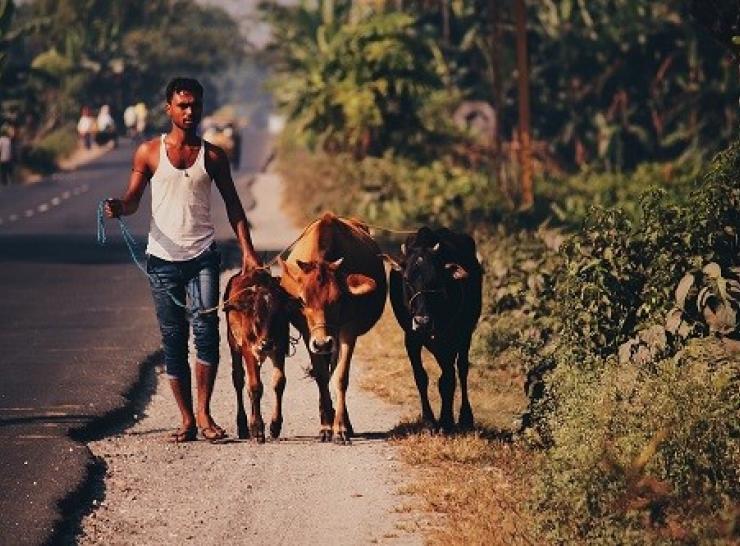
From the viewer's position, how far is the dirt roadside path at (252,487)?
991 centimetres

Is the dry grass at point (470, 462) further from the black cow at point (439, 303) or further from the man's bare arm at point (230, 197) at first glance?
the man's bare arm at point (230, 197)

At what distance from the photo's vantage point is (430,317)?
40.9ft

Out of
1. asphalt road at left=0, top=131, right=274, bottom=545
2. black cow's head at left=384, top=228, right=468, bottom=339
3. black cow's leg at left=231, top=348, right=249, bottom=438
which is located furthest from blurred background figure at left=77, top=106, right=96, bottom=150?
black cow's head at left=384, top=228, right=468, bottom=339

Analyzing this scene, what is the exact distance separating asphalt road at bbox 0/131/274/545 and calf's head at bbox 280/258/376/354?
1.61 m

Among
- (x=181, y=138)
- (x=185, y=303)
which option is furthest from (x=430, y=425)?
(x=181, y=138)

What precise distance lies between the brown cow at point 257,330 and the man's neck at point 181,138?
0.92 m

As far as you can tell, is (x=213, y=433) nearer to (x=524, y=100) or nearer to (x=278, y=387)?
(x=278, y=387)

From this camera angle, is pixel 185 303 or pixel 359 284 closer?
pixel 359 284

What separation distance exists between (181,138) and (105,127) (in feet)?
171

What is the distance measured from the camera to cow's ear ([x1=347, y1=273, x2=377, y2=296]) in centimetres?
1214

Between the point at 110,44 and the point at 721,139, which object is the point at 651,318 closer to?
the point at 721,139

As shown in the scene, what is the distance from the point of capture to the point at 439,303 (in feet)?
41.7

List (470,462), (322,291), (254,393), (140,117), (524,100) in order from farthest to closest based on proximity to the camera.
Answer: (140,117)
(524,100)
(254,393)
(322,291)
(470,462)

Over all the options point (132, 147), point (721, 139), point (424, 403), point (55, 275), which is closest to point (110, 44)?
point (132, 147)
